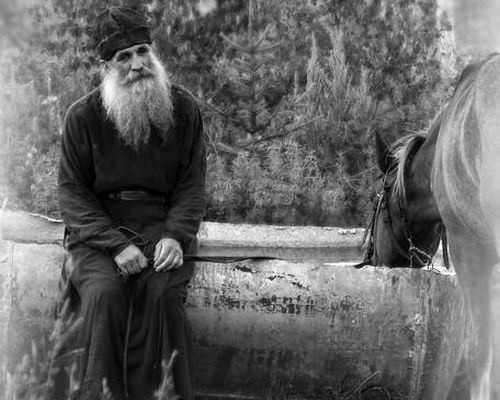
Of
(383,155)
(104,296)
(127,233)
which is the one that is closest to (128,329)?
(104,296)

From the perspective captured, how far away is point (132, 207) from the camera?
3.64 metres

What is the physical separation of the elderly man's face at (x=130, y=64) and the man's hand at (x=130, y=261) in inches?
30.4

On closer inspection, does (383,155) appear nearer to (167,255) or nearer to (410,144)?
(410,144)

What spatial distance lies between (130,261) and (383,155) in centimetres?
198

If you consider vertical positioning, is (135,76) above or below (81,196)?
above

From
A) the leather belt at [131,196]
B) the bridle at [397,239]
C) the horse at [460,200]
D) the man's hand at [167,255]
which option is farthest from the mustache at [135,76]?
the bridle at [397,239]

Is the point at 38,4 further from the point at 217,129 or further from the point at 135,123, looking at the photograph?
the point at 135,123

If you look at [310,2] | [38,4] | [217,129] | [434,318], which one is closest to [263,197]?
[217,129]

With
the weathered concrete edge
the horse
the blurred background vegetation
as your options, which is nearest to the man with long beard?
the horse

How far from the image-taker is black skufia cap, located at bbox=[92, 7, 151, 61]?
3.61m

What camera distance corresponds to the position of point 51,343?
3.66 m

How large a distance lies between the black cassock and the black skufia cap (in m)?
0.25

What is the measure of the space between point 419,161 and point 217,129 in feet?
13.4

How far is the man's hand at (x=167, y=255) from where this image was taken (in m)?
3.42
